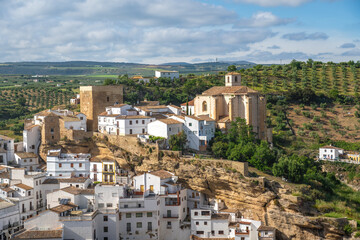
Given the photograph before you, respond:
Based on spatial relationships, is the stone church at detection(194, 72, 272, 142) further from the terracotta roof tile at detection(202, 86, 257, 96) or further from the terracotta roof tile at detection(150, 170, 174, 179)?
the terracotta roof tile at detection(150, 170, 174, 179)

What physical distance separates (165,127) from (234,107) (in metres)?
9.11

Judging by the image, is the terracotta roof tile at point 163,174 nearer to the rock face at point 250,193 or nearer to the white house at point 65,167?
the rock face at point 250,193

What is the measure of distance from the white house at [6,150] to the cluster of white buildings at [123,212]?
5956 mm

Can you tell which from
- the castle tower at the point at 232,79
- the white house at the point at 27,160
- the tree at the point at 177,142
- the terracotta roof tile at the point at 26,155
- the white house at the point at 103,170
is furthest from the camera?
the castle tower at the point at 232,79

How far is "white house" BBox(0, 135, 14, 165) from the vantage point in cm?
4325

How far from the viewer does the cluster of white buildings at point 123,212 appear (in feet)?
106

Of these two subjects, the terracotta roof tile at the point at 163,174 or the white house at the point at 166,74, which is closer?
the terracotta roof tile at the point at 163,174

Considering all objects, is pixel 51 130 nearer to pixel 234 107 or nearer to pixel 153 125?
pixel 153 125

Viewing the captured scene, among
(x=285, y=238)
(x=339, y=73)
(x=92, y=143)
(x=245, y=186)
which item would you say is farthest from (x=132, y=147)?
(x=339, y=73)

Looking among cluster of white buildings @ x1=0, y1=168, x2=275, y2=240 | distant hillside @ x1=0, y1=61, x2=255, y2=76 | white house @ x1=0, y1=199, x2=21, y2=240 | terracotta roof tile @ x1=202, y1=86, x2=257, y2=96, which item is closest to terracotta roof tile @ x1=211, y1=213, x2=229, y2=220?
cluster of white buildings @ x1=0, y1=168, x2=275, y2=240

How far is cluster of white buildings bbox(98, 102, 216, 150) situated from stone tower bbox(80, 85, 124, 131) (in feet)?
6.75

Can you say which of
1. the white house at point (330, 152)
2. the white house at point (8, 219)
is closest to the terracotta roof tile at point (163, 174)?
the white house at point (8, 219)

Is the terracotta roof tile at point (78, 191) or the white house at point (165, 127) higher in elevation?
the white house at point (165, 127)

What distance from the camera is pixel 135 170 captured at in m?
40.8
